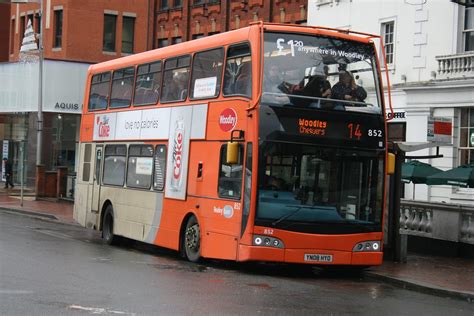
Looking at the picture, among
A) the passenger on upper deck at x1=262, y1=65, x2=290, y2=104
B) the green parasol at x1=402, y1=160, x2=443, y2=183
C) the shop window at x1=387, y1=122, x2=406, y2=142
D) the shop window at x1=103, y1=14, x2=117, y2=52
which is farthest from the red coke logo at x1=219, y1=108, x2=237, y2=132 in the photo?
the shop window at x1=103, y1=14, x2=117, y2=52

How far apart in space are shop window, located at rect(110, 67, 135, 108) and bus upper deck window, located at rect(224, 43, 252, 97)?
4.67 m

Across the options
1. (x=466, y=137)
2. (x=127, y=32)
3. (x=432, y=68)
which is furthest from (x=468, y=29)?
(x=127, y=32)

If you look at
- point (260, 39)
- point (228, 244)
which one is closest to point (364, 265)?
point (228, 244)

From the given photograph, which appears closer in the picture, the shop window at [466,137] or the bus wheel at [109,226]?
the bus wheel at [109,226]

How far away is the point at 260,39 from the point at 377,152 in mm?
3010

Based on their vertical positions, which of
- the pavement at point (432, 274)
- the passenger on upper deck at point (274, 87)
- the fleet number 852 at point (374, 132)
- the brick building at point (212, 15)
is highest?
the brick building at point (212, 15)

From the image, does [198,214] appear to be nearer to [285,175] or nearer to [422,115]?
[285,175]

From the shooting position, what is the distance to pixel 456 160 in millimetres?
25047

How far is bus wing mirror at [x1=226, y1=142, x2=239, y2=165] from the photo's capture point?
13281 millimetres

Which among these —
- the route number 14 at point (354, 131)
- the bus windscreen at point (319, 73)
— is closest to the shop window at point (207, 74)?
the bus windscreen at point (319, 73)

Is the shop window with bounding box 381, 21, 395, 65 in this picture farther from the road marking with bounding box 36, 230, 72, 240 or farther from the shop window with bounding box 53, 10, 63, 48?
the shop window with bounding box 53, 10, 63, 48

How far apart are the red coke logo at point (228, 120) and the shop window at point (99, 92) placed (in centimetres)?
632

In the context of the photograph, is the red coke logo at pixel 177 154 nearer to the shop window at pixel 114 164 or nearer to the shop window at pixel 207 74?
the shop window at pixel 207 74

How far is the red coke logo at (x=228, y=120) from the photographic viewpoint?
13.8m
